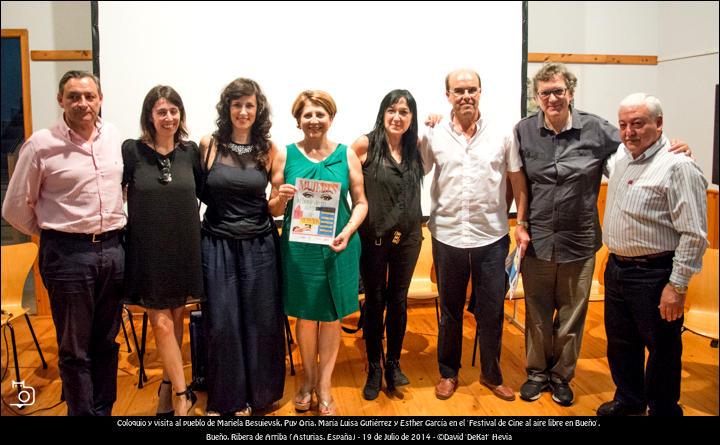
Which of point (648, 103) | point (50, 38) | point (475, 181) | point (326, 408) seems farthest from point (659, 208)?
point (50, 38)

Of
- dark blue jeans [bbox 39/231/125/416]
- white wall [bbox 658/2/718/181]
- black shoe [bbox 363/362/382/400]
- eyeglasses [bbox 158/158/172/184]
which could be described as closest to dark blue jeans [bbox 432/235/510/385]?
black shoe [bbox 363/362/382/400]

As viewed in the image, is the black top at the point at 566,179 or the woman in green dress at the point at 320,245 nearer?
the woman in green dress at the point at 320,245

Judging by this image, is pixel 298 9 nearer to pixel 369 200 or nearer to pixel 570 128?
pixel 369 200

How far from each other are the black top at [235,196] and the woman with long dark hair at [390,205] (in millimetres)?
544

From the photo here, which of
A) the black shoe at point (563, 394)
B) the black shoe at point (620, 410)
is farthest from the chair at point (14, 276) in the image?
the black shoe at point (620, 410)

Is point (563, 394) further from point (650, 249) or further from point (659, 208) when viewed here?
point (659, 208)

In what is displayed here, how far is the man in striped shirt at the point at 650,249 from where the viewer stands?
2.09 meters

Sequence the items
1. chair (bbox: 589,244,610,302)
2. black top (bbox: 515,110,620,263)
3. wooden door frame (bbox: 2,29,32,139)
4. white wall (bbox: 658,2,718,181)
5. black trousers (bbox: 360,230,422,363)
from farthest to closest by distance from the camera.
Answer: wooden door frame (bbox: 2,29,32,139) < chair (bbox: 589,244,610,302) < white wall (bbox: 658,2,718,181) < black trousers (bbox: 360,230,422,363) < black top (bbox: 515,110,620,263)

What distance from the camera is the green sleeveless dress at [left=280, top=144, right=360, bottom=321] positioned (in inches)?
93.7

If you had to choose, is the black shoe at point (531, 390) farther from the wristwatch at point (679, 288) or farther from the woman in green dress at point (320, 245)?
the woman in green dress at point (320, 245)

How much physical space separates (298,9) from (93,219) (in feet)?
7.89

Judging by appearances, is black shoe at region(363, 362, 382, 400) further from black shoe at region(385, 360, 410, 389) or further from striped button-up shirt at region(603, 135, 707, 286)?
striped button-up shirt at region(603, 135, 707, 286)

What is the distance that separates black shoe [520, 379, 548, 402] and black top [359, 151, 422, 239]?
3.77ft

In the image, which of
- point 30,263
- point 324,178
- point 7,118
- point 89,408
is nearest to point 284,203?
point 324,178
